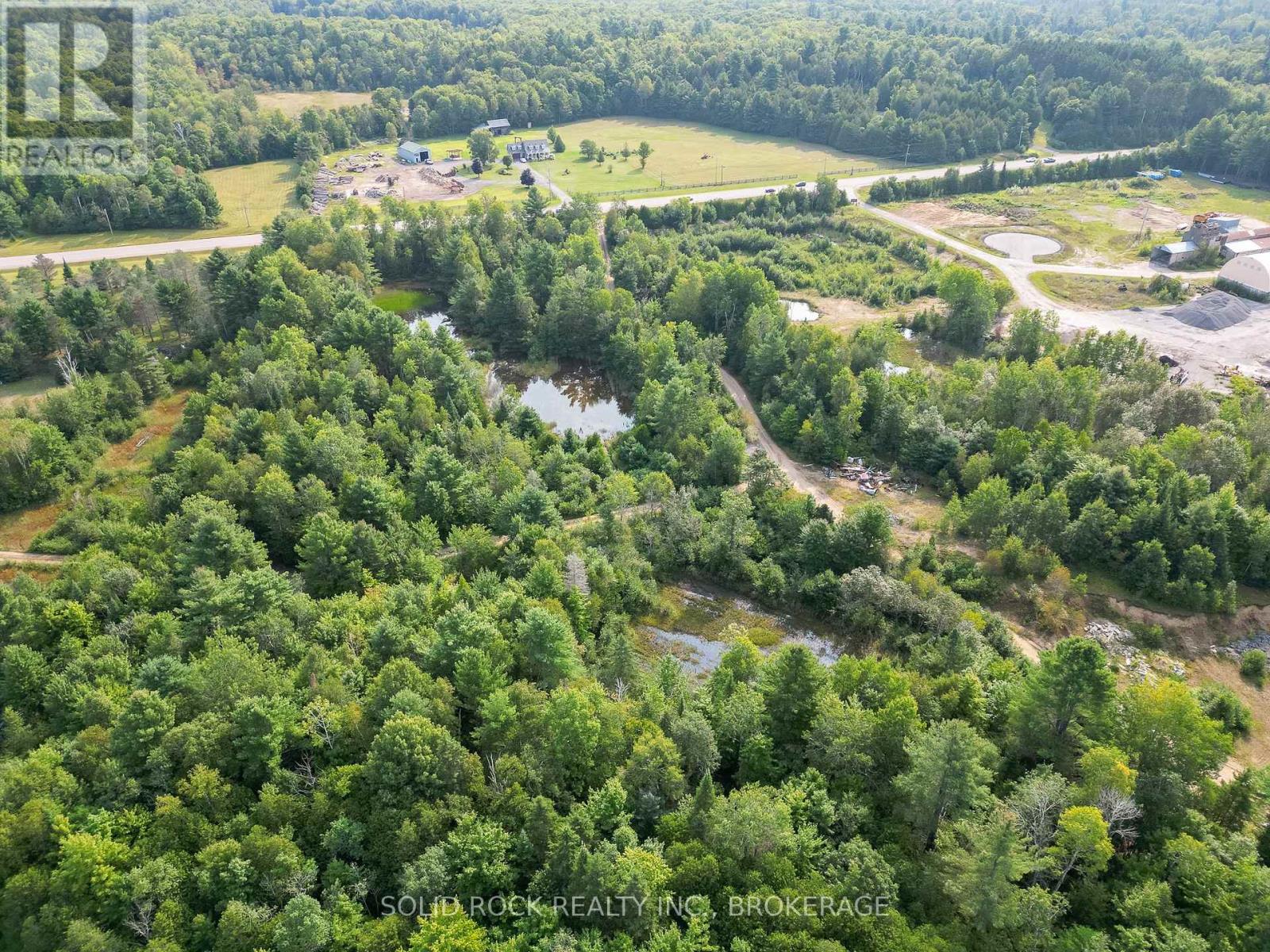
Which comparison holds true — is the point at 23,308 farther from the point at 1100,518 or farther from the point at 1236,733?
the point at 1236,733

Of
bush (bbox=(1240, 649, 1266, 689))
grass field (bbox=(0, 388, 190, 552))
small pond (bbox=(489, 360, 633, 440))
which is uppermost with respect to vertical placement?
bush (bbox=(1240, 649, 1266, 689))

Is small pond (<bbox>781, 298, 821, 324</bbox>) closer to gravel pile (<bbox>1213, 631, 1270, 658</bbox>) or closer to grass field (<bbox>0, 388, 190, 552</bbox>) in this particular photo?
gravel pile (<bbox>1213, 631, 1270, 658</bbox>)

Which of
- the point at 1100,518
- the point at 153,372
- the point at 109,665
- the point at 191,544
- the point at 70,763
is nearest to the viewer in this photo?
the point at 70,763

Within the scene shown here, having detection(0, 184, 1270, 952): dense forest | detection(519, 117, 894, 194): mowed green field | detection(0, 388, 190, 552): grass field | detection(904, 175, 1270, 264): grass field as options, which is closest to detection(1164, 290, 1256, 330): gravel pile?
detection(904, 175, 1270, 264): grass field

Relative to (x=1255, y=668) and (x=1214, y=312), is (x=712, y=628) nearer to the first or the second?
(x=1255, y=668)

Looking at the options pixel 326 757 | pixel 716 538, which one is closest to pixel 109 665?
pixel 326 757
